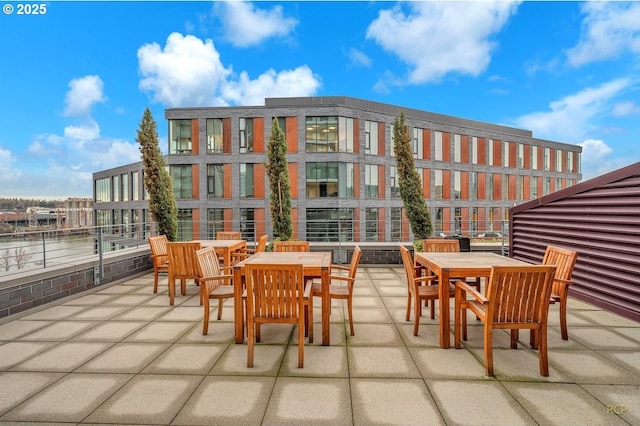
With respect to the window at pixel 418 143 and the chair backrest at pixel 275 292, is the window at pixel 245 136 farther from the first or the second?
the chair backrest at pixel 275 292

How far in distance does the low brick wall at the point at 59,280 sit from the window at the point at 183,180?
592 inches

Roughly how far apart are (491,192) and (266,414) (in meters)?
29.4

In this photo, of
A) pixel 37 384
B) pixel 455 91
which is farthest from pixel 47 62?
pixel 455 91

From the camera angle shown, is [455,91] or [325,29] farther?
[455,91]

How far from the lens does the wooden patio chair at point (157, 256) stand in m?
5.57

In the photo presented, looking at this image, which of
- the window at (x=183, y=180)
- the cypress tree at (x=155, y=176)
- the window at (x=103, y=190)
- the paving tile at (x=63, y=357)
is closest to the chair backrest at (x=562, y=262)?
the paving tile at (x=63, y=357)

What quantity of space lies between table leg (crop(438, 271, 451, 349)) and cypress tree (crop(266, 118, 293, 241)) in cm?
724

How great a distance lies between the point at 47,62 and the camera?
17.2 metres

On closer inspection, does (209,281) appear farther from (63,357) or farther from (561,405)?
(561,405)

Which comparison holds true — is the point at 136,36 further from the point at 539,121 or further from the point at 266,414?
the point at 539,121

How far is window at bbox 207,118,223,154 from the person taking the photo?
21.0 metres

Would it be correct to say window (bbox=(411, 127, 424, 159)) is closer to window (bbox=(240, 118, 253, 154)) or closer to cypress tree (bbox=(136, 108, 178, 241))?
window (bbox=(240, 118, 253, 154))

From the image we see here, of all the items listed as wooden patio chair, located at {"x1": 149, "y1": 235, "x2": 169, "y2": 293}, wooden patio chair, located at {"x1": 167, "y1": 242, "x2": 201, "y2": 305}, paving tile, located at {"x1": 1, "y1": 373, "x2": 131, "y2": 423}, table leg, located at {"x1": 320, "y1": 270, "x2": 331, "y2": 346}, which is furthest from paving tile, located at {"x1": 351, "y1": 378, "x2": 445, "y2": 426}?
wooden patio chair, located at {"x1": 149, "y1": 235, "x2": 169, "y2": 293}

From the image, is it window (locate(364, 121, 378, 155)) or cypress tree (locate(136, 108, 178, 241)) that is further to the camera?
window (locate(364, 121, 378, 155))
